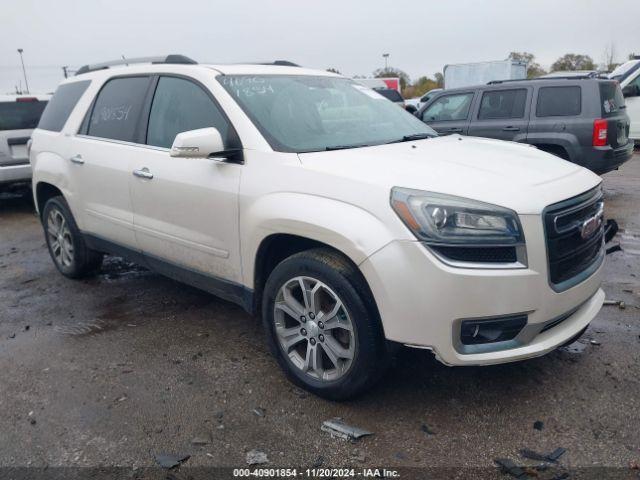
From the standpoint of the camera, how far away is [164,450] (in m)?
2.81

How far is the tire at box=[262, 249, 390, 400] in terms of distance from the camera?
9.44 ft

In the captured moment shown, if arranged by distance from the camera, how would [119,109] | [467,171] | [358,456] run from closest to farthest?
1. [358,456]
2. [467,171]
3. [119,109]

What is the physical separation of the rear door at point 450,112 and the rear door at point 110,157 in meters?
5.59

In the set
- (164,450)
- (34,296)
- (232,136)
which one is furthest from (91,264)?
(164,450)

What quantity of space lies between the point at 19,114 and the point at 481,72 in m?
18.4

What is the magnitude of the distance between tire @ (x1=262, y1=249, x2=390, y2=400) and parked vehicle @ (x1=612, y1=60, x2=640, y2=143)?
1319 centimetres

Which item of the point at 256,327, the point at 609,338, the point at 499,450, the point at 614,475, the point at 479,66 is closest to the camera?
the point at 614,475

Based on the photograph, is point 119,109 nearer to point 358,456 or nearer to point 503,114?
point 358,456

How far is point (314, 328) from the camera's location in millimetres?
3129

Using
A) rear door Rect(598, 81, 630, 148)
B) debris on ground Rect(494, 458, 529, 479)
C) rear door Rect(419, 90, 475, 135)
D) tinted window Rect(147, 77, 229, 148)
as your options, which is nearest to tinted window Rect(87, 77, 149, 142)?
tinted window Rect(147, 77, 229, 148)

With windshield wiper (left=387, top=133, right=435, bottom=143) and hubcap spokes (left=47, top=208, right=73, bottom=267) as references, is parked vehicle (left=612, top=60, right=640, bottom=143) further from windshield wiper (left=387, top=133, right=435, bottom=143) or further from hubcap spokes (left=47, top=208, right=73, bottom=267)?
hubcap spokes (left=47, top=208, right=73, bottom=267)

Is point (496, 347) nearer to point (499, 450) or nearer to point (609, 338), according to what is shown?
point (499, 450)

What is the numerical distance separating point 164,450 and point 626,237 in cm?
560

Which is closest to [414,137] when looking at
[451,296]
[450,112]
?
[451,296]
